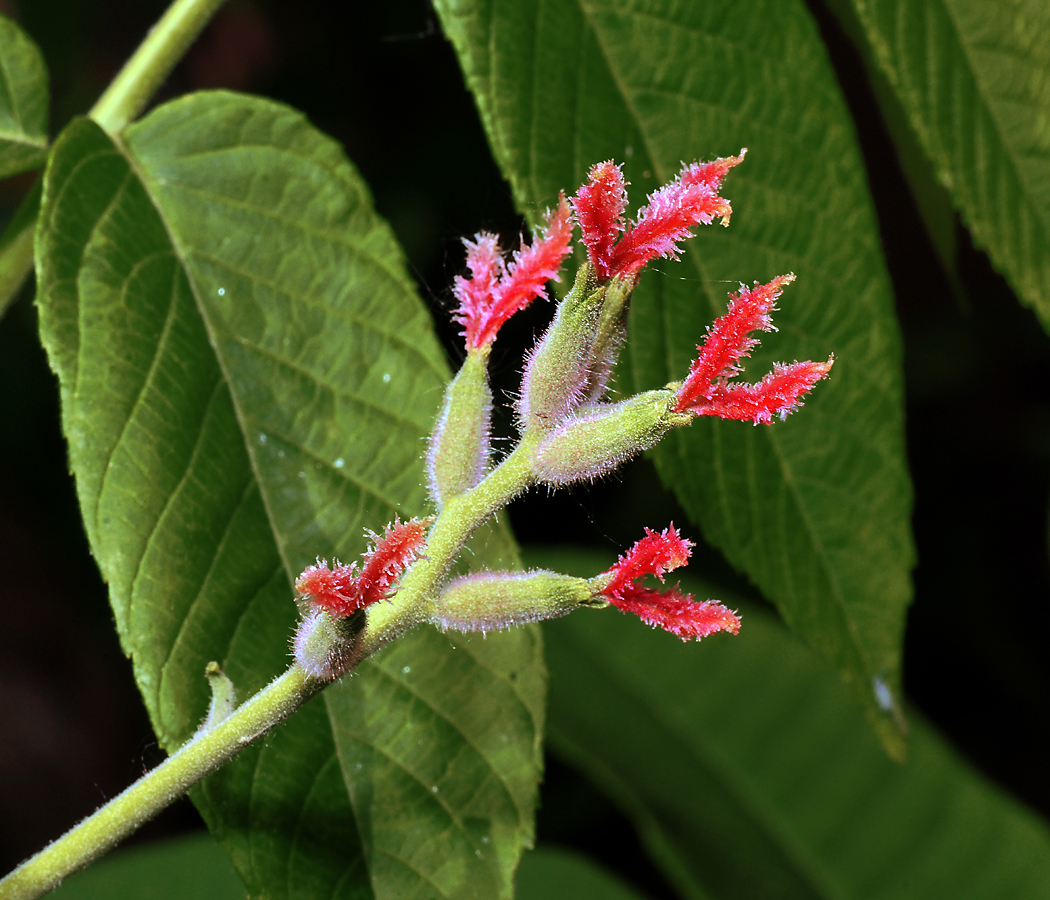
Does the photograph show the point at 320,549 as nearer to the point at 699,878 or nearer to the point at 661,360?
the point at 661,360

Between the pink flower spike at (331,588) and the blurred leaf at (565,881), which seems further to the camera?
the blurred leaf at (565,881)

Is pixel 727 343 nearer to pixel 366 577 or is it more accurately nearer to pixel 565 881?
pixel 366 577

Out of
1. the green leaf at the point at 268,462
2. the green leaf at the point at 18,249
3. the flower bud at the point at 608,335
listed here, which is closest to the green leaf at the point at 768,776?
the green leaf at the point at 268,462

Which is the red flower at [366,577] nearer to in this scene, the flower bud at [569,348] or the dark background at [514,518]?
the flower bud at [569,348]

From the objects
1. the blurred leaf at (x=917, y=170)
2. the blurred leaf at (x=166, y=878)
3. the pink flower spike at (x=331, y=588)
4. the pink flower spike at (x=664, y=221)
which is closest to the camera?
the pink flower spike at (x=331, y=588)

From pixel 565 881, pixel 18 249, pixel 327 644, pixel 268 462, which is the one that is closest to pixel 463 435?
pixel 327 644

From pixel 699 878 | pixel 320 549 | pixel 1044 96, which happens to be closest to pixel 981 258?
pixel 699 878
